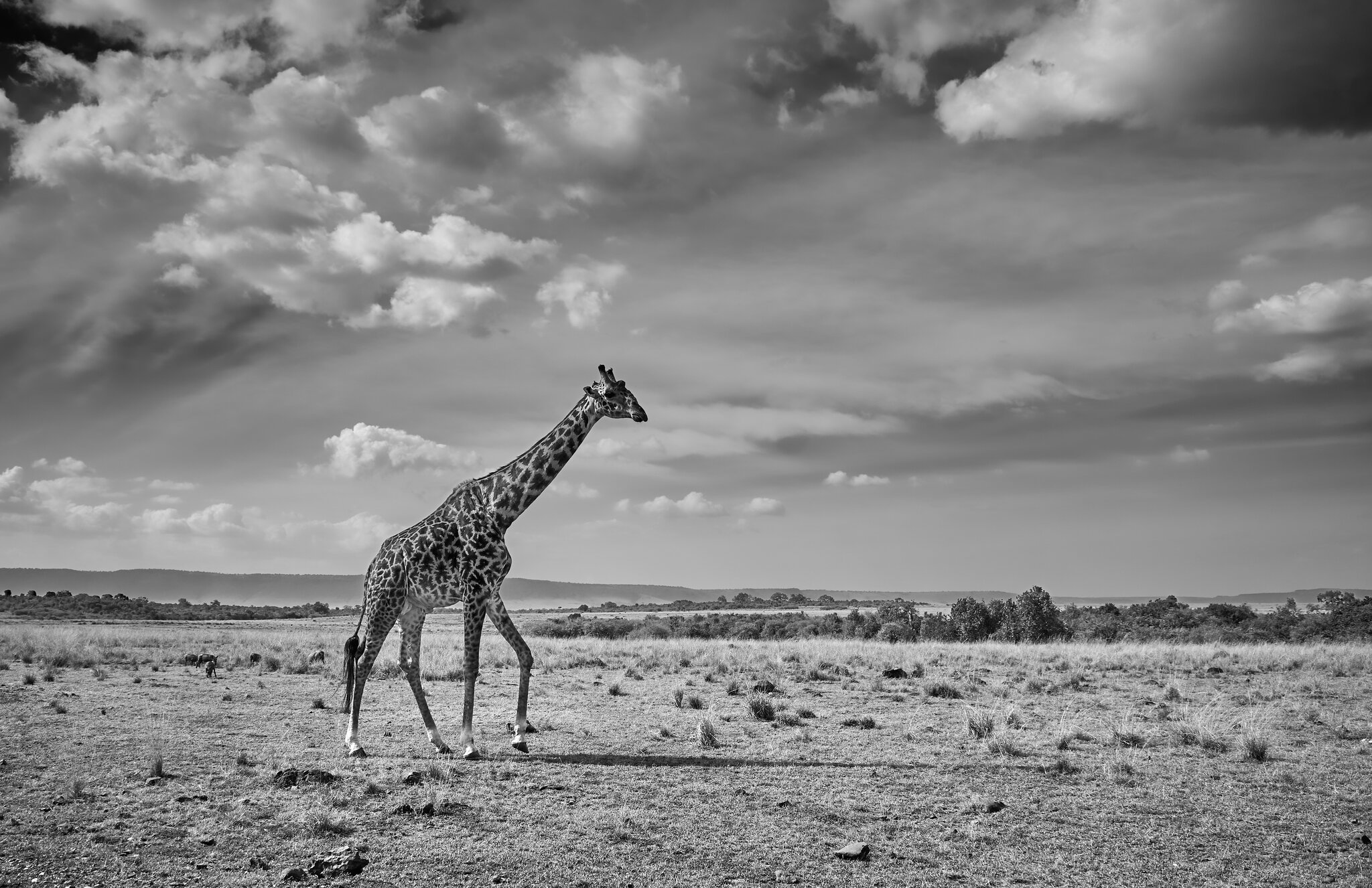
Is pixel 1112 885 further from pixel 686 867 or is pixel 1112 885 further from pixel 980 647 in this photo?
pixel 980 647

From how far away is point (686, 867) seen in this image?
649 cm

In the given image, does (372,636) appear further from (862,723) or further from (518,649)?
(862,723)

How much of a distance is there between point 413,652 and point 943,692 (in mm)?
11605

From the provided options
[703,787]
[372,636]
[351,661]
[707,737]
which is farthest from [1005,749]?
[351,661]

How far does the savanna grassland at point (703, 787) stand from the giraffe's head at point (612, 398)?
4.75m

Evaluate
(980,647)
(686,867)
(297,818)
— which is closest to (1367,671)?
(980,647)

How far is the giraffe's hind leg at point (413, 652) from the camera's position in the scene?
11086mm

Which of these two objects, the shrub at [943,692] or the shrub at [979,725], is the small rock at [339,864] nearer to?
the shrub at [979,725]

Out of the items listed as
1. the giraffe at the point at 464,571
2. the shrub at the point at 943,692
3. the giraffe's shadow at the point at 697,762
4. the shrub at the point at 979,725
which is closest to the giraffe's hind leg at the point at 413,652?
the giraffe at the point at 464,571

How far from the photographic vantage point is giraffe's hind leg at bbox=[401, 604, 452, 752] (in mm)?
11086

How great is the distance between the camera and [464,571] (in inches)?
450

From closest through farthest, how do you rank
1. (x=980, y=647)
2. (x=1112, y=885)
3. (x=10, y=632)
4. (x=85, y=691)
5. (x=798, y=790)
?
(x=1112, y=885) → (x=798, y=790) → (x=85, y=691) → (x=980, y=647) → (x=10, y=632)

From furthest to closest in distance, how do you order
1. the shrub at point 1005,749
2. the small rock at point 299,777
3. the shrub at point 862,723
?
1. the shrub at point 862,723
2. the shrub at point 1005,749
3. the small rock at point 299,777

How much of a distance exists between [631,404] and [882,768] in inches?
236
